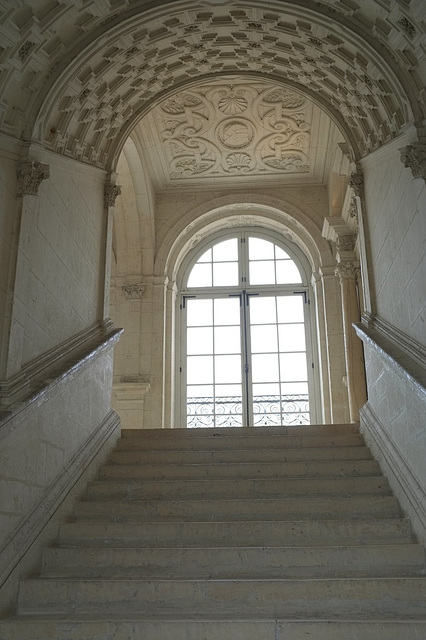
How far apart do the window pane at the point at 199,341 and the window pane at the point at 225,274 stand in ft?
2.73

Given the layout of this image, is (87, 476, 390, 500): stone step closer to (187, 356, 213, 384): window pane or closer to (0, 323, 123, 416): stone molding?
(0, 323, 123, 416): stone molding

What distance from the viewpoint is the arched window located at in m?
9.55

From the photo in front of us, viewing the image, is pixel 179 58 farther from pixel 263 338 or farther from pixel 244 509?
pixel 263 338

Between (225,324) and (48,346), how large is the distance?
579 centimetres

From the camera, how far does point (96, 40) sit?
478 centimetres

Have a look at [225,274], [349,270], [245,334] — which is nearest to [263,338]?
[245,334]

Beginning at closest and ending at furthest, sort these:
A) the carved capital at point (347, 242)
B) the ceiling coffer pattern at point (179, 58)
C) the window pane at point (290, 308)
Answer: the ceiling coffer pattern at point (179, 58) → the carved capital at point (347, 242) → the window pane at point (290, 308)

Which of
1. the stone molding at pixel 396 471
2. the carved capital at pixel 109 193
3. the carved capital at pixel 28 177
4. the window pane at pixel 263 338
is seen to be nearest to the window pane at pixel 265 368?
the window pane at pixel 263 338

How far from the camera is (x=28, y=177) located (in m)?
4.32

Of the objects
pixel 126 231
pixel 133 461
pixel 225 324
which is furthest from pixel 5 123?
pixel 225 324

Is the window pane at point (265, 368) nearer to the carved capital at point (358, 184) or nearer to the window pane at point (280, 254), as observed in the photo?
the window pane at point (280, 254)

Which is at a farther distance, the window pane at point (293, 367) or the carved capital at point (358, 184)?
the window pane at point (293, 367)

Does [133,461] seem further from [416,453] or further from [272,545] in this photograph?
[416,453]

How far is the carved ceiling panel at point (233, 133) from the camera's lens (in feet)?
26.3
